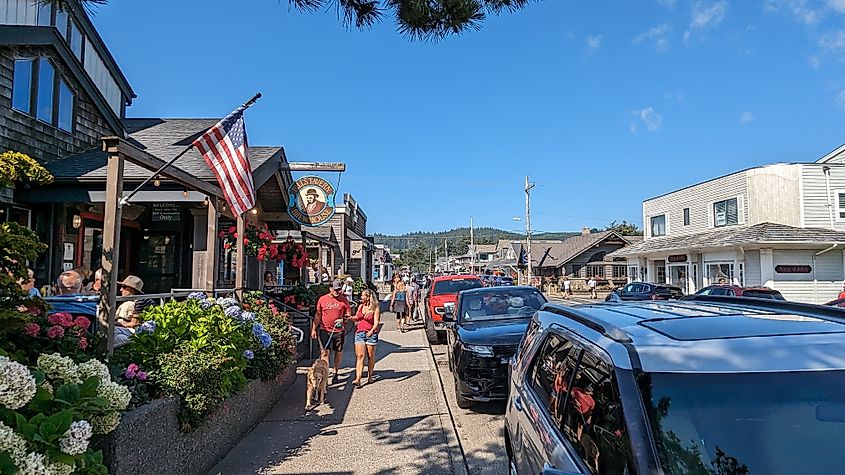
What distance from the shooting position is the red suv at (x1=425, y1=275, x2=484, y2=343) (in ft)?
50.6

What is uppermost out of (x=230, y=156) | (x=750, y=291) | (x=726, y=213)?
(x=726, y=213)

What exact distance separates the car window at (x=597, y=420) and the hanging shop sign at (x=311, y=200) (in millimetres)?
11822

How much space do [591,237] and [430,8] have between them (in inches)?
2130

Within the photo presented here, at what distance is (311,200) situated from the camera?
14.4m

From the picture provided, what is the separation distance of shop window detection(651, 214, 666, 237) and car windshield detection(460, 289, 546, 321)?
104 ft

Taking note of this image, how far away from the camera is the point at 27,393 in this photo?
8.95 ft

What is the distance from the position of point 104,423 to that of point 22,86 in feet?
35.4

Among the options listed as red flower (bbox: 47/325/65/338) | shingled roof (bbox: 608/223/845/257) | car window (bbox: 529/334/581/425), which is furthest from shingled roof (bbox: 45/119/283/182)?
shingled roof (bbox: 608/223/845/257)

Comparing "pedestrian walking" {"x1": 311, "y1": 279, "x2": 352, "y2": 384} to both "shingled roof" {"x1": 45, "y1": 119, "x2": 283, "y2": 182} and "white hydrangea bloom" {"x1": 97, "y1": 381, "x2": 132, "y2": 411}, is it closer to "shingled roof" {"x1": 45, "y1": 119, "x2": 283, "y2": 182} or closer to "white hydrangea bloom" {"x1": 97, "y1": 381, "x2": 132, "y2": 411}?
"shingled roof" {"x1": 45, "y1": 119, "x2": 283, "y2": 182}

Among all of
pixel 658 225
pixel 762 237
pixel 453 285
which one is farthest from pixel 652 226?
pixel 453 285

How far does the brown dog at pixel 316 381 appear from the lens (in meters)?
7.72

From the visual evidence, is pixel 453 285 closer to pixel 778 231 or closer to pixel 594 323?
pixel 594 323

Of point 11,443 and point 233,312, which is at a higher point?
point 233,312

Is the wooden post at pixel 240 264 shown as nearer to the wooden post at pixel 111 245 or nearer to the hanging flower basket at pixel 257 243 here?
the hanging flower basket at pixel 257 243
